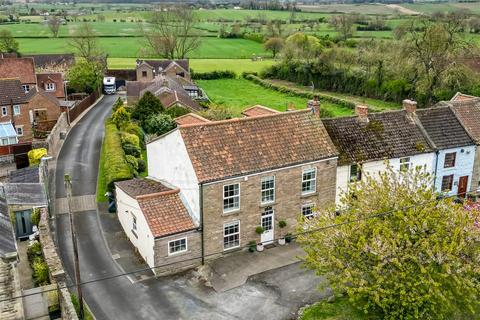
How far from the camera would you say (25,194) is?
1341 inches

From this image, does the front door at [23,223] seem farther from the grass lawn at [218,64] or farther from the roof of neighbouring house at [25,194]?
the grass lawn at [218,64]

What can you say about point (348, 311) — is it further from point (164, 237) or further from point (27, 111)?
point (27, 111)

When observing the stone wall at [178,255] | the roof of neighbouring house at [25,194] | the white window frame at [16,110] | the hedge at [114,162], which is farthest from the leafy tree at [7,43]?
the stone wall at [178,255]

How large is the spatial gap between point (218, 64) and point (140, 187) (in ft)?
312

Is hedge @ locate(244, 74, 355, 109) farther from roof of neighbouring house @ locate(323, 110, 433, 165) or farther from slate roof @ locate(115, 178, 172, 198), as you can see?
slate roof @ locate(115, 178, 172, 198)

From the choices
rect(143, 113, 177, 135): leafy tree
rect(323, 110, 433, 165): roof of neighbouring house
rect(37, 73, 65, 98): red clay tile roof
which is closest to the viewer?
rect(323, 110, 433, 165): roof of neighbouring house

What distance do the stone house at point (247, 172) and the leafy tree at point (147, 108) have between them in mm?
25333

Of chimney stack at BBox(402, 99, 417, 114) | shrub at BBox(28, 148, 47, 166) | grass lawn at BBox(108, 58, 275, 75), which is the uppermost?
chimney stack at BBox(402, 99, 417, 114)

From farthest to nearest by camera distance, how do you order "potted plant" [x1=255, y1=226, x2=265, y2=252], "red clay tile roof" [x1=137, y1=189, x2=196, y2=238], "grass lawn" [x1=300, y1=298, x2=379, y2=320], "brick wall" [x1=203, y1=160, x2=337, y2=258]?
1. "potted plant" [x1=255, y1=226, x2=265, y2=252]
2. "brick wall" [x1=203, y1=160, x2=337, y2=258]
3. "red clay tile roof" [x1=137, y1=189, x2=196, y2=238]
4. "grass lawn" [x1=300, y1=298, x2=379, y2=320]

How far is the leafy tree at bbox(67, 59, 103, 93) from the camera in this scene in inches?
3273

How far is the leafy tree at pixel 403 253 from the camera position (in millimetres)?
20531

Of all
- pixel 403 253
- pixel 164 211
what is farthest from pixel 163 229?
pixel 403 253

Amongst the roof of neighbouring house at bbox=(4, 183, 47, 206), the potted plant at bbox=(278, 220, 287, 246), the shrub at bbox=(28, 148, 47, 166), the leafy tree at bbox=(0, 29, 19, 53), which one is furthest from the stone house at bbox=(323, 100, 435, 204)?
the leafy tree at bbox=(0, 29, 19, 53)

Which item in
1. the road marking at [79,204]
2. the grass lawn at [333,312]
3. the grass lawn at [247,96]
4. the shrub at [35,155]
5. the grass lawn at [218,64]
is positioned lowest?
the grass lawn at [247,96]
